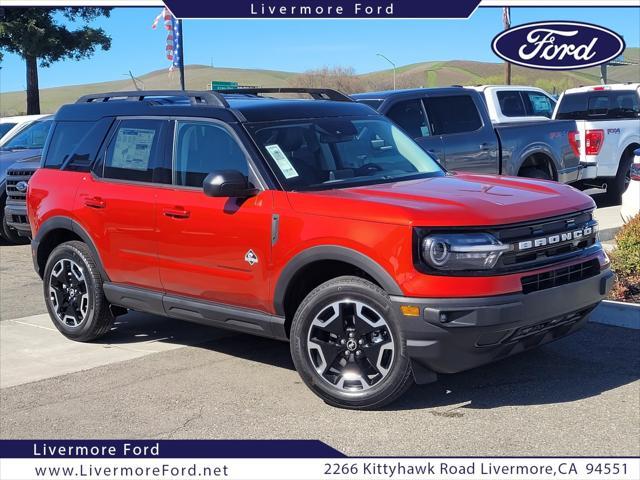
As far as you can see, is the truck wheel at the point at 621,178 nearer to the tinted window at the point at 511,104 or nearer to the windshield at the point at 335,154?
the tinted window at the point at 511,104

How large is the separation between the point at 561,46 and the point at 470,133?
2.61 meters

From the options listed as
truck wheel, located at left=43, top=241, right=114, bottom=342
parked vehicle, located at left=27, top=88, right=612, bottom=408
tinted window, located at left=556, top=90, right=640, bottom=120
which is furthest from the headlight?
tinted window, located at left=556, top=90, right=640, bottom=120

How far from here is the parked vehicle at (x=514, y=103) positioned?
43.9ft

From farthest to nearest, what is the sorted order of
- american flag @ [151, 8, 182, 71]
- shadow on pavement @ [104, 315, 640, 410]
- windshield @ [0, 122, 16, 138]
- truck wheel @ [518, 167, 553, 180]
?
american flag @ [151, 8, 182, 71]
windshield @ [0, 122, 16, 138]
truck wheel @ [518, 167, 553, 180]
shadow on pavement @ [104, 315, 640, 410]

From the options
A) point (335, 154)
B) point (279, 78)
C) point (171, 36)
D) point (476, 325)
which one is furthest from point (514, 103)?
point (279, 78)

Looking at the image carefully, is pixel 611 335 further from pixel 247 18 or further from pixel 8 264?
pixel 8 264

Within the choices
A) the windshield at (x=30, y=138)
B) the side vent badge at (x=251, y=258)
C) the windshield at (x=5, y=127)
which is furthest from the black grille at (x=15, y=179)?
the side vent badge at (x=251, y=258)

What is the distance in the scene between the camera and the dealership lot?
4617mm

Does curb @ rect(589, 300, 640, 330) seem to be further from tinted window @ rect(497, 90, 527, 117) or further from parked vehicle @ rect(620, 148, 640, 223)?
tinted window @ rect(497, 90, 527, 117)

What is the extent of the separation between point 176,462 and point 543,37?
6.35 metres

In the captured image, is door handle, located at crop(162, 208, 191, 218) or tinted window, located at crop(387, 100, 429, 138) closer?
door handle, located at crop(162, 208, 191, 218)

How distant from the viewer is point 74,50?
37062 millimetres

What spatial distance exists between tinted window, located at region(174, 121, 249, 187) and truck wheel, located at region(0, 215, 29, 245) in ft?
24.2

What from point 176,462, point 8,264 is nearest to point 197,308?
point 176,462
